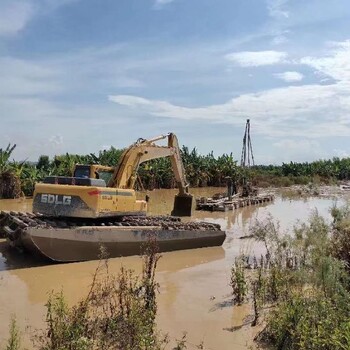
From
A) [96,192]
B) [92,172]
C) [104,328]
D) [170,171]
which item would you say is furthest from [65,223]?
[170,171]

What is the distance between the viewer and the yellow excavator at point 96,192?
37.1ft

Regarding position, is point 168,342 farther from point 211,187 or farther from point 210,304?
point 211,187

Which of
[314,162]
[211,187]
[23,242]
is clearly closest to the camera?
[23,242]

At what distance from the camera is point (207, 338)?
6688 mm

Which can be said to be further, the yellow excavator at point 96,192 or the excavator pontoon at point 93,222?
the yellow excavator at point 96,192

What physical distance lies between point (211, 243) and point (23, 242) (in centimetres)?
573

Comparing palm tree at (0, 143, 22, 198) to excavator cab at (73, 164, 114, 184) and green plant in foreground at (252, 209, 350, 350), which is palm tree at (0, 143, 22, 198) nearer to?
excavator cab at (73, 164, 114, 184)

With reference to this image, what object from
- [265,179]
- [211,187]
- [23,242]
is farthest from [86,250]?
[265,179]

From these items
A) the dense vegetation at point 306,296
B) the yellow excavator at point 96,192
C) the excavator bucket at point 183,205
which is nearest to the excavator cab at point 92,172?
the yellow excavator at point 96,192

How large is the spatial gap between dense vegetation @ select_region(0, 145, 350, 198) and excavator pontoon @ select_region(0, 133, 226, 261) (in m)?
2.02

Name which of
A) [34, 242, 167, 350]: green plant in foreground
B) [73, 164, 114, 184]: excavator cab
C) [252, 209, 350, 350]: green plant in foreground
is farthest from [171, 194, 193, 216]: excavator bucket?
[34, 242, 167, 350]: green plant in foreground

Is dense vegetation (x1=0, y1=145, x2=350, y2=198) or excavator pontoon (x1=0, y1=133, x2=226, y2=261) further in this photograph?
dense vegetation (x1=0, y1=145, x2=350, y2=198)

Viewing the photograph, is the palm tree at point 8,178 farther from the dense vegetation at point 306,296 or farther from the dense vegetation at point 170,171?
the dense vegetation at point 306,296

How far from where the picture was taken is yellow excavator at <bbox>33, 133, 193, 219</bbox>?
11.3 m
